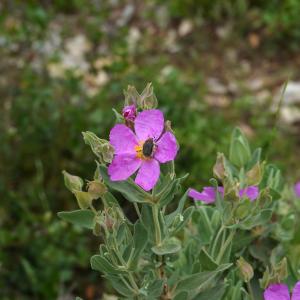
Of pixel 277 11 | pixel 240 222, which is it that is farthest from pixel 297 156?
pixel 240 222

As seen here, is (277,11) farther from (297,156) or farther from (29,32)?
(29,32)

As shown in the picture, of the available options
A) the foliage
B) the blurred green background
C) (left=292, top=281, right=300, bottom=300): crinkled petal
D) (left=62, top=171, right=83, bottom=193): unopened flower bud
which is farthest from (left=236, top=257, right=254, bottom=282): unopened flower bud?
the blurred green background


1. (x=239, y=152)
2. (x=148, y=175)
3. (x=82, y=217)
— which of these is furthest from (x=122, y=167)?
(x=239, y=152)

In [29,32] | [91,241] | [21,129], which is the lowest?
[91,241]

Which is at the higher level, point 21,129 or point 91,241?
point 21,129

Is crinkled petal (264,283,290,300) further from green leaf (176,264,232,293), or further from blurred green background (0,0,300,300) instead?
blurred green background (0,0,300,300)
